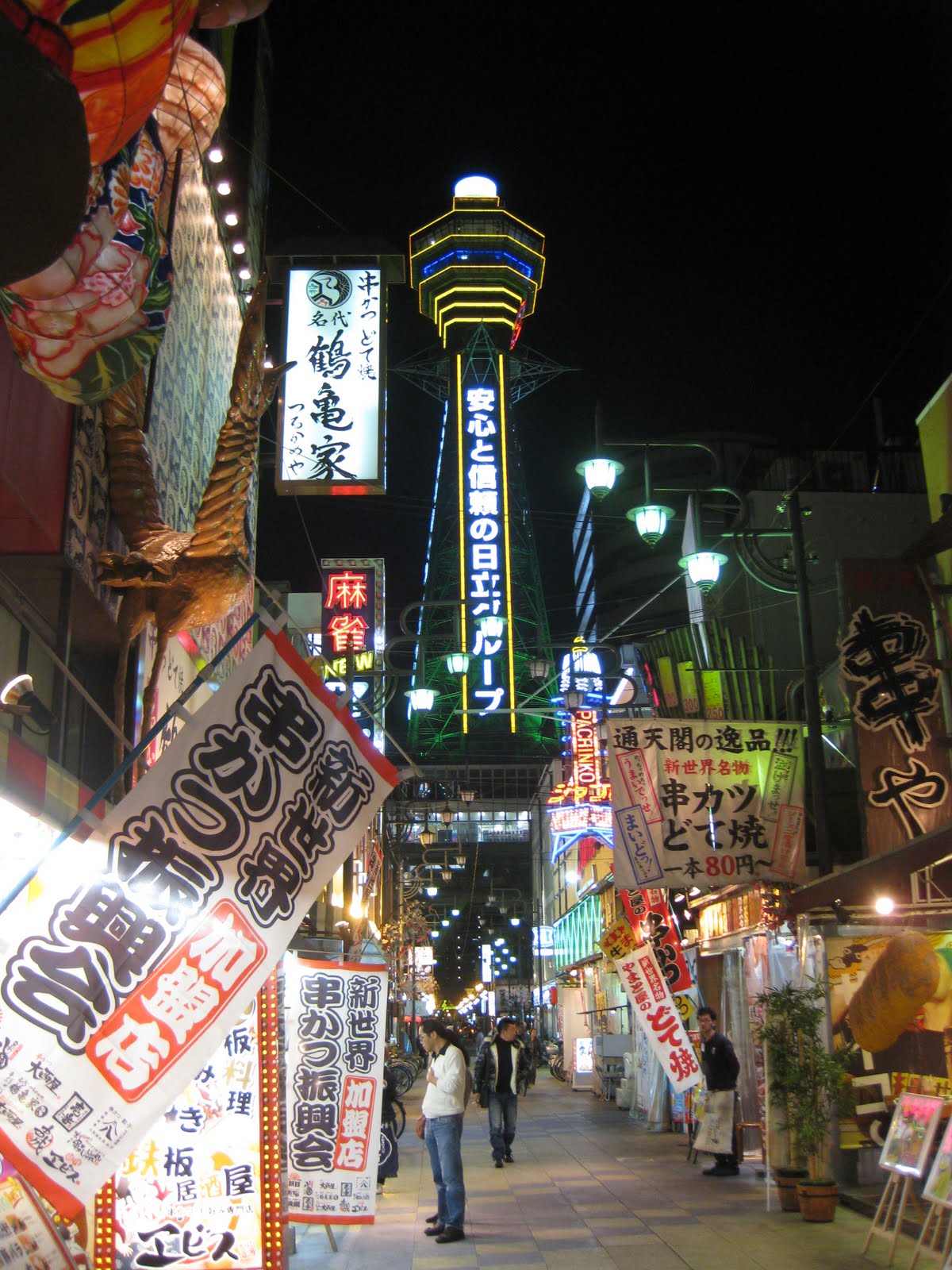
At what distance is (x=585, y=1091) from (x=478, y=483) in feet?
64.9

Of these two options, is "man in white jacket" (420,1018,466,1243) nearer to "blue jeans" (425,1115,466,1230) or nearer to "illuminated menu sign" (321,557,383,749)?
"blue jeans" (425,1115,466,1230)

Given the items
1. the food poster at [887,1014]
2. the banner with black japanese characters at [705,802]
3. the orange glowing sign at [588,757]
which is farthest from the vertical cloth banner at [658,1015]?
the orange glowing sign at [588,757]

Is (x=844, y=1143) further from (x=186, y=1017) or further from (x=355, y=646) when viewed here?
(x=355, y=646)

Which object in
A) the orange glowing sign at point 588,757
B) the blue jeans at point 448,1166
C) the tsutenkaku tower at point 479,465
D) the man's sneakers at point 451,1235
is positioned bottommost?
the man's sneakers at point 451,1235

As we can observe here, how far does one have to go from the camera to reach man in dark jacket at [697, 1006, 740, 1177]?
14258 millimetres

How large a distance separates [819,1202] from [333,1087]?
5.16 m

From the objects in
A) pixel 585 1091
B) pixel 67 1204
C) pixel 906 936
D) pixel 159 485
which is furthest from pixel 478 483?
pixel 67 1204

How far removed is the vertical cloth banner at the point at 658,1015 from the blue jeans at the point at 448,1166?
386 centimetres

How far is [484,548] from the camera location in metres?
36.2

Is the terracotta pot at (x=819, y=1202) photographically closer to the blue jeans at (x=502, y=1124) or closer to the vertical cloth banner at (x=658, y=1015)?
the vertical cloth banner at (x=658, y=1015)

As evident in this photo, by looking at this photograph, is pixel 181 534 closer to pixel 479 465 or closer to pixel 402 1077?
pixel 402 1077

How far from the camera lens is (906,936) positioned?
12.0 metres

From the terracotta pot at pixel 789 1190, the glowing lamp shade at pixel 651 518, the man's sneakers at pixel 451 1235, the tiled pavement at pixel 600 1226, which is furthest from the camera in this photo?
the glowing lamp shade at pixel 651 518

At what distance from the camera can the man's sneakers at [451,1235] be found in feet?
33.9
